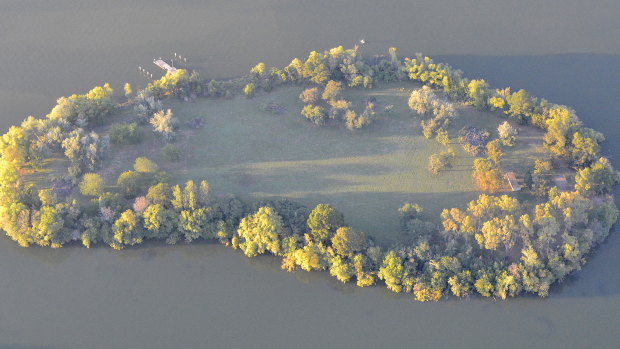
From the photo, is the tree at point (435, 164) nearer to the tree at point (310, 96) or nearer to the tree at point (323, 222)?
the tree at point (323, 222)

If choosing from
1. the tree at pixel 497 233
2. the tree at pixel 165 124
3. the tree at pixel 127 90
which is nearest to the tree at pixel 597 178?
the tree at pixel 497 233

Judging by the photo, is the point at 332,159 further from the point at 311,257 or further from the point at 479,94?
the point at 479,94

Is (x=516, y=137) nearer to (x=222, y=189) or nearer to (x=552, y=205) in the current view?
(x=552, y=205)

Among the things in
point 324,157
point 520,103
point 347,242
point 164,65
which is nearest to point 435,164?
point 324,157

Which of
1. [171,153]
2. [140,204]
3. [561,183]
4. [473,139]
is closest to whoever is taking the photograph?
[140,204]

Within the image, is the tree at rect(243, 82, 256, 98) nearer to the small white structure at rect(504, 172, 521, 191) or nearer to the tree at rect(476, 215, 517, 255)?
the small white structure at rect(504, 172, 521, 191)

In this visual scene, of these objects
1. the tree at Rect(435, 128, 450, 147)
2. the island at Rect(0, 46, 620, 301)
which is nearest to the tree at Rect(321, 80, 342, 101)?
the island at Rect(0, 46, 620, 301)
